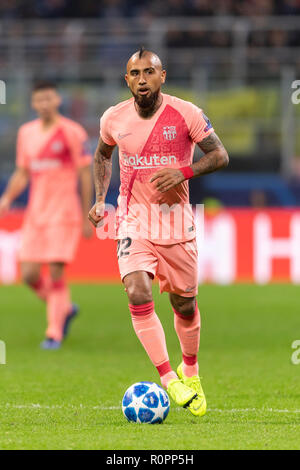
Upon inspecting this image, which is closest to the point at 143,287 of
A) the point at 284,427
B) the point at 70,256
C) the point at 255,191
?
the point at 284,427

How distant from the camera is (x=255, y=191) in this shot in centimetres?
1712

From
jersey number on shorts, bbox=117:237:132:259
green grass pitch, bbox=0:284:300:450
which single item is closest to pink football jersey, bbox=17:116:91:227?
green grass pitch, bbox=0:284:300:450

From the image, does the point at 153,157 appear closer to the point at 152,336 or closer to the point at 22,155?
the point at 152,336

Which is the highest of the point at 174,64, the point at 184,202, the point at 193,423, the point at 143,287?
the point at 174,64

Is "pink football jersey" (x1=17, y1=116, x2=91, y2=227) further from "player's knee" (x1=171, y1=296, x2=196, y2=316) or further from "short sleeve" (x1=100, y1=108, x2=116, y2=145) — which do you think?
"player's knee" (x1=171, y1=296, x2=196, y2=316)

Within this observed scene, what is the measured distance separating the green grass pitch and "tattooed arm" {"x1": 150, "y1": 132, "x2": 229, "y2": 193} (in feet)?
4.49

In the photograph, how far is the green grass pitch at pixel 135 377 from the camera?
4.90 meters

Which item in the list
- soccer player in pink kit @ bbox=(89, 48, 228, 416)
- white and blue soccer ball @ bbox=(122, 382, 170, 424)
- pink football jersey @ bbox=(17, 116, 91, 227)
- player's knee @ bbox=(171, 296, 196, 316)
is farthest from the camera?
pink football jersey @ bbox=(17, 116, 91, 227)

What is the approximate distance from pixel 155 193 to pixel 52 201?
3880 mm

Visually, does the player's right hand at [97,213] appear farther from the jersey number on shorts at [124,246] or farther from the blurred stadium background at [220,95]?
the blurred stadium background at [220,95]

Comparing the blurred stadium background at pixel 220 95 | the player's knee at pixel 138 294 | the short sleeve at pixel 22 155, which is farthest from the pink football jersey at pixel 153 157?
the blurred stadium background at pixel 220 95

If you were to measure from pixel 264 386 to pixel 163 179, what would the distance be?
2.11m

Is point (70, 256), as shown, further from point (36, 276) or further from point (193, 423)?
point (193, 423)

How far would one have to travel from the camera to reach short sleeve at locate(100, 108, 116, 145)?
604cm
